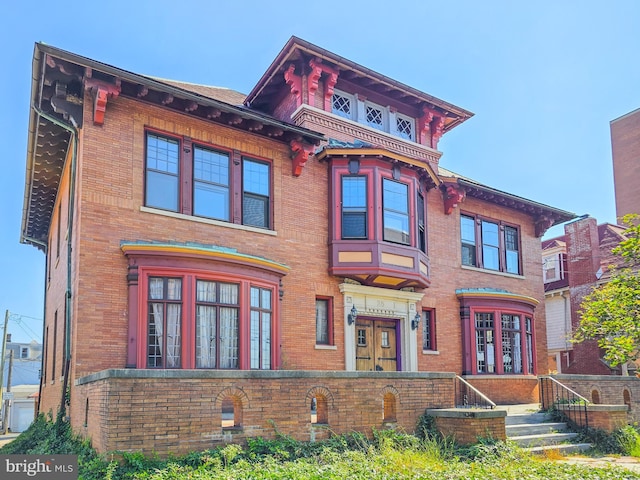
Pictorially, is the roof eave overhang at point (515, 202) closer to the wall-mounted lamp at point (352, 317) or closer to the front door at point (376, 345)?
the front door at point (376, 345)

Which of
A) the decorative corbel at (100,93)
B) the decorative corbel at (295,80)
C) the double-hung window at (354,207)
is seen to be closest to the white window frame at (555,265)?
the double-hung window at (354,207)

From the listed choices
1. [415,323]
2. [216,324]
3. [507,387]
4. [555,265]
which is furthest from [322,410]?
[555,265]

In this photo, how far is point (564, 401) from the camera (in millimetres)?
16875

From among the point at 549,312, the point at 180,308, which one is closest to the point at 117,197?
the point at 180,308

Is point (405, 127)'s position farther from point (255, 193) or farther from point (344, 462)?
point (344, 462)

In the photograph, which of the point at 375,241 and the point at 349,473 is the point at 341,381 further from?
the point at 375,241

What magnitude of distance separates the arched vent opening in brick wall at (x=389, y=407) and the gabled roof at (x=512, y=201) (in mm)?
8821

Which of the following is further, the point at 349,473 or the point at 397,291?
the point at 397,291

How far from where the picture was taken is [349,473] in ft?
32.0

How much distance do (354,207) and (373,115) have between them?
362cm

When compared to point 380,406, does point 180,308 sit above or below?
above

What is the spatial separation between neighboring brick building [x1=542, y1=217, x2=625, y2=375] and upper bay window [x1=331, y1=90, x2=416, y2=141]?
470 inches

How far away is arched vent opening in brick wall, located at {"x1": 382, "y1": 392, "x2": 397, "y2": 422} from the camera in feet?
41.8

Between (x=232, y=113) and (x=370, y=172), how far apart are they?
4.24 m
